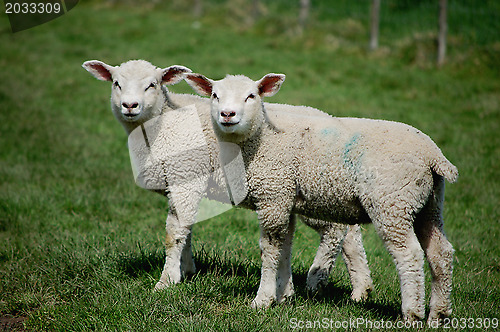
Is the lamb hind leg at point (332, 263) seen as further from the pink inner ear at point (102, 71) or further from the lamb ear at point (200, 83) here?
the pink inner ear at point (102, 71)

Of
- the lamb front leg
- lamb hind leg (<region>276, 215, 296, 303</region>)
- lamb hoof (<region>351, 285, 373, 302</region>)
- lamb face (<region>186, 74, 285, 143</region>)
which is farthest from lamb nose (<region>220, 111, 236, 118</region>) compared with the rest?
lamb hoof (<region>351, 285, 373, 302</region>)

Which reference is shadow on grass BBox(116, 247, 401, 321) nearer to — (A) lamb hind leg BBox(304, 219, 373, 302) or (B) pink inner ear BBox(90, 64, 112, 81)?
(A) lamb hind leg BBox(304, 219, 373, 302)

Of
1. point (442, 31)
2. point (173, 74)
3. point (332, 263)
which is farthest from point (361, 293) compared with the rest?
point (442, 31)

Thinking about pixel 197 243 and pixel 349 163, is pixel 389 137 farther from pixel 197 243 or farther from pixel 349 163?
pixel 197 243

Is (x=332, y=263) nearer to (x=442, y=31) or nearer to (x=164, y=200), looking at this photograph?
(x=164, y=200)

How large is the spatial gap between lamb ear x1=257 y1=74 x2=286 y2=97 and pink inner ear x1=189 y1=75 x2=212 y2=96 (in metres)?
0.44

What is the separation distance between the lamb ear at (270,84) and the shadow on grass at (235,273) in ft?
5.03

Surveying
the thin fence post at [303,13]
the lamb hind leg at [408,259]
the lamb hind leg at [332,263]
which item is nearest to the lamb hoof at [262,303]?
the lamb hind leg at [332,263]

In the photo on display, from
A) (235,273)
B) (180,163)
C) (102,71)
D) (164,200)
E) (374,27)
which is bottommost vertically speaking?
(164,200)

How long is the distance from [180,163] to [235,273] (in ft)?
3.56

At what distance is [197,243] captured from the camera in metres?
5.68

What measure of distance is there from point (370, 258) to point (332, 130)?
205cm

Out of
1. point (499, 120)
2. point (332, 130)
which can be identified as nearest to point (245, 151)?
point (332, 130)

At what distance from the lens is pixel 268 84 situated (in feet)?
14.2
